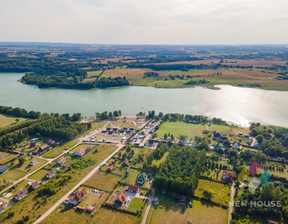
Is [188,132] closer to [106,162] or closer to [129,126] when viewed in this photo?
[129,126]

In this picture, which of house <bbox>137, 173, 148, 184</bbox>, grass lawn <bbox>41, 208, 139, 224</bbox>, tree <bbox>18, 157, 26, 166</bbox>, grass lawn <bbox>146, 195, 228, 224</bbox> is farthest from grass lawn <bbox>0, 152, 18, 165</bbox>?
grass lawn <bbox>146, 195, 228, 224</bbox>

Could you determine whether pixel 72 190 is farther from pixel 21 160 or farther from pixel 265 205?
pixel 265 205

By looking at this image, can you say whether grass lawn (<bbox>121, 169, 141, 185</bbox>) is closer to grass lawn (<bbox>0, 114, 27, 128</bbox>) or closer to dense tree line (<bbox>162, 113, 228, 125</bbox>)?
dense tree line (<bbox>162, 113, 228, 125</bbox>)

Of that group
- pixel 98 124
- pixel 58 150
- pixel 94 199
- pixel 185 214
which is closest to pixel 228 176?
pixel 185 214

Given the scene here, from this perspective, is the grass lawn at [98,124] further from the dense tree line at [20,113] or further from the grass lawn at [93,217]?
the grass lawn at [93,217]

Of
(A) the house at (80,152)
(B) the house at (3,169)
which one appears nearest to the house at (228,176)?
(A) the house at (80,152)
